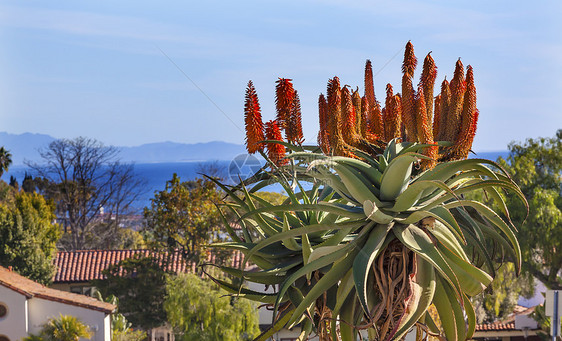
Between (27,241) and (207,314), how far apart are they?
50.6ft

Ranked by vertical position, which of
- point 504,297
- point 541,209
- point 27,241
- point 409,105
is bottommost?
point 504,297

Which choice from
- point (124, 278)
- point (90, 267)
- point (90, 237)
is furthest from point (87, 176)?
point (124, 278)

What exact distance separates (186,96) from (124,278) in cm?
2524

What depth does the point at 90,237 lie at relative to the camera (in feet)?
174

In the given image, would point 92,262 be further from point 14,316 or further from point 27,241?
point 14,316

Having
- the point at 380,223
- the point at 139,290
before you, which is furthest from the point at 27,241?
the point at 380,223

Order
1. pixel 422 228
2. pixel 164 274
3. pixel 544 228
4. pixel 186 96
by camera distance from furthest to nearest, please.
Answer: pixel 164 274 → pixel 544 228 → pixel 186 96 → pixel 422 228

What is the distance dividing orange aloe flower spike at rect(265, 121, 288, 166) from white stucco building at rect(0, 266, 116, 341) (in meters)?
22.4

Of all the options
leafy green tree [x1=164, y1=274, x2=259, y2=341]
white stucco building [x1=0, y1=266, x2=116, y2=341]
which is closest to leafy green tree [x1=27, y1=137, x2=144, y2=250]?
white stucco building [x1=0, y1=266, x2=116, y2=341]

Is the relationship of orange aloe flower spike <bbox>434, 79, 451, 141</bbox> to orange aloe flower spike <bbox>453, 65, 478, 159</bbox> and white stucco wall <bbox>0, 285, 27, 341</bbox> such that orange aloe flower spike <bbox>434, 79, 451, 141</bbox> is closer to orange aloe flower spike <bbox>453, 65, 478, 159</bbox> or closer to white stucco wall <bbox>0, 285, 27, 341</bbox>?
orange aloe flower spike <bbox>453, 65, 478, 159</bbox>

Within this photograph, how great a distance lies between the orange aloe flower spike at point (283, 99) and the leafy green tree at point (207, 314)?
835 inches

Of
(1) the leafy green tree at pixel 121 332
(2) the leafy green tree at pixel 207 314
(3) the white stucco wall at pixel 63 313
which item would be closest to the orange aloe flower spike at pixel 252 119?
(2) the leafy green tree at pixel 207 314

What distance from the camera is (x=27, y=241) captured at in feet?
125

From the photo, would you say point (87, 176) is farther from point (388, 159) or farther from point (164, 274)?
point (388, 159)
